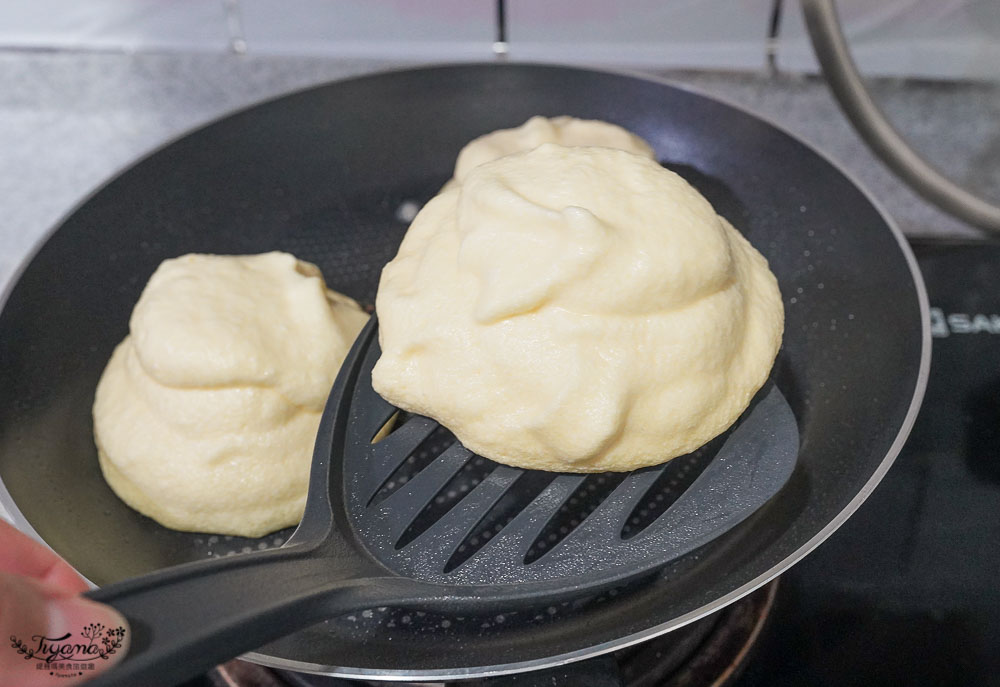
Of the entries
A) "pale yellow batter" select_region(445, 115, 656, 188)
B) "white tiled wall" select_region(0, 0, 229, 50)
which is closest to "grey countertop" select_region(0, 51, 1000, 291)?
"white tiled wall" select_region(0, 0, 229, 50)

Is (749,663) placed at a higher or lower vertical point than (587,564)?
lower

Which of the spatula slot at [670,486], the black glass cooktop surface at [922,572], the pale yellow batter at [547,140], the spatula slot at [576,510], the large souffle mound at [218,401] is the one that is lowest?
the black glass cooktop surface at [922,572]

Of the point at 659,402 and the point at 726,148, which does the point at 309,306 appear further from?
the point at 726,148

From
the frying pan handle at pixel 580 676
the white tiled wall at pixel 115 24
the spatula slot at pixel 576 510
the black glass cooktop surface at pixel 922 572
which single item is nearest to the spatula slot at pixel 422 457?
the spatula slot at pixel 576 510

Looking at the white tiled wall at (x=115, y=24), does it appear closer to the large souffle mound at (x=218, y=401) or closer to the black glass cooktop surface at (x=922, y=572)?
the large souffle mound at (x=218, y=401)

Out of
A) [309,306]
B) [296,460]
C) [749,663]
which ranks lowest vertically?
[749,663]

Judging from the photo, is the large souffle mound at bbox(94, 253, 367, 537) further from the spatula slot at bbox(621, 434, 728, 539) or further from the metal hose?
the metal hose

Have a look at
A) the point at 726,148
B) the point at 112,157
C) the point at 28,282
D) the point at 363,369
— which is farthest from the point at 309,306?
the point at 112,157
